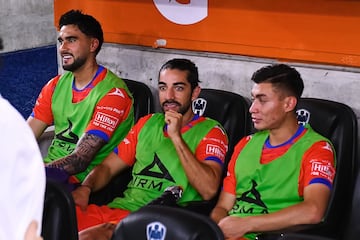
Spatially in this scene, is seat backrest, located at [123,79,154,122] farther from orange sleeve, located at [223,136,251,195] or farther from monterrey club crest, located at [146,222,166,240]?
monterrey club crest, located at [146,222,166,240]

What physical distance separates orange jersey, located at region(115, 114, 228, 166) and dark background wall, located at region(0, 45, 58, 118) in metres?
4.01

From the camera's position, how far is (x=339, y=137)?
3.21 meters

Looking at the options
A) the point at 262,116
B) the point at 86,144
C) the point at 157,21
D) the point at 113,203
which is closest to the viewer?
the point at 262,116

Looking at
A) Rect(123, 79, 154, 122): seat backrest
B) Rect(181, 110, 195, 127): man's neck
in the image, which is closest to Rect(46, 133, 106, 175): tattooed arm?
Rect(123, 79, 154, 122): seat backrest

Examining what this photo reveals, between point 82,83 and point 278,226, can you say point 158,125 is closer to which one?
point 82,83

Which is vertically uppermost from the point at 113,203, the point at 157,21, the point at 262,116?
the point at 157,21

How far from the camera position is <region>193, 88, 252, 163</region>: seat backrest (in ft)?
11.8

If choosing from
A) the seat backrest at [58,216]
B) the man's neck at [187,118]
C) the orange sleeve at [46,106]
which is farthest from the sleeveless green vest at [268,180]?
the orange sleeve at [46,106]

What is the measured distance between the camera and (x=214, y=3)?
397 cm

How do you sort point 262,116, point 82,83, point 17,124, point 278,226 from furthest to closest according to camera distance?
1. point 82,83
2. point 262,116
3. point 278,226
4. point 17,124

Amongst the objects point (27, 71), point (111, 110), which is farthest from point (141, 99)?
point (27, 71)

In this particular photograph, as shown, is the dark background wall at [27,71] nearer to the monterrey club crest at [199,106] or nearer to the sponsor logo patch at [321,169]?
the monterrey club crest at [199,106]

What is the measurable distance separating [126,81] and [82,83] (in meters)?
0.33

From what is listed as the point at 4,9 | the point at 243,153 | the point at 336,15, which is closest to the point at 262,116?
the point at 243,153
